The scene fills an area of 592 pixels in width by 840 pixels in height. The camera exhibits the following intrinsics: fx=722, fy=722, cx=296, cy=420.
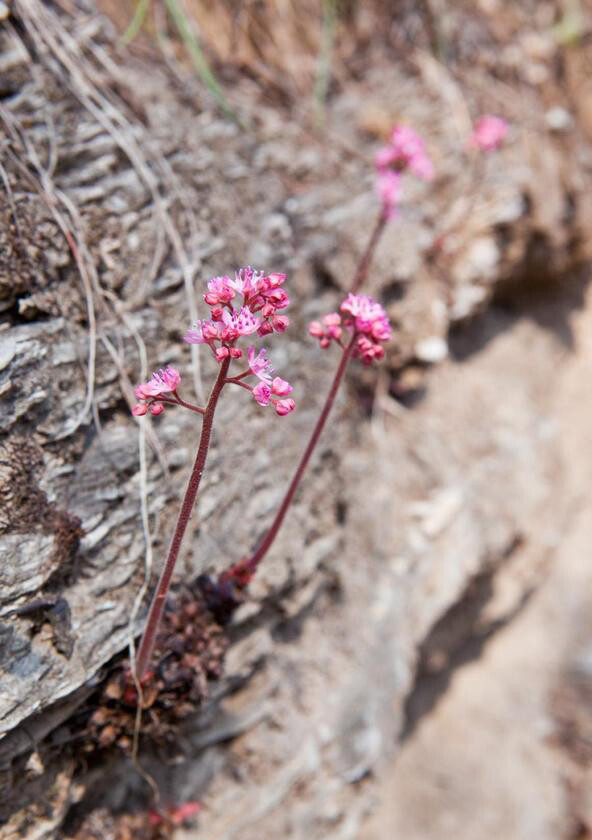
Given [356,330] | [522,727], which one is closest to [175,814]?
[356,330]

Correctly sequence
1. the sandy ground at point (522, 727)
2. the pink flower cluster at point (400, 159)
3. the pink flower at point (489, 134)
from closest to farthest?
the pink flower cluster at point (400, 159) → the pink flower at point (489, 134) → the sandy ground at point (522, 727)

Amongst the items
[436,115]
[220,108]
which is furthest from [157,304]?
[436,115]

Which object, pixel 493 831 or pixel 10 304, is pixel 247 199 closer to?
pixel 10 304

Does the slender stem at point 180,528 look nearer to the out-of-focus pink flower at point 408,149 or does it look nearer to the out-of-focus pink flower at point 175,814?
the out-of-focus pink flower at point 175,814

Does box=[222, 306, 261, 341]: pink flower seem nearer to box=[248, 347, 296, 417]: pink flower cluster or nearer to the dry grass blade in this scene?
box=[248, 347, 296, 417]: pink flower cluster

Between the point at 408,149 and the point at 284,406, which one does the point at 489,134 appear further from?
the point at 284,406

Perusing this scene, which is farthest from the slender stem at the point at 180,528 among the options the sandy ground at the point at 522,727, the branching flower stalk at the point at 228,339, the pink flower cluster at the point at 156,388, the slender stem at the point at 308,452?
the sandy ground at the point at 522,727

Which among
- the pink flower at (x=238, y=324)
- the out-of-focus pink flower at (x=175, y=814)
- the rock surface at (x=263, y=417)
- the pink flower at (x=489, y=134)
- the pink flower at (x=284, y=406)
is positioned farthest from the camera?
the pink flower at (x=489, y=134)
